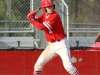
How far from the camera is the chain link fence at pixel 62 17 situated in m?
11.1

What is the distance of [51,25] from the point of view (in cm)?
853

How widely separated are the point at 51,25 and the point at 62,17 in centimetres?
255

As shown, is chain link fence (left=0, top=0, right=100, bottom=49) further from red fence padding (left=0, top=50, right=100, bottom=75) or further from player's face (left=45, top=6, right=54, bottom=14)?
player's face (left=45, top=6, right=54, bottom=14)

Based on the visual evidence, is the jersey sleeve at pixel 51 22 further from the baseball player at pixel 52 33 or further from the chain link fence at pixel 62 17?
the chain link fence at pixel 62 17

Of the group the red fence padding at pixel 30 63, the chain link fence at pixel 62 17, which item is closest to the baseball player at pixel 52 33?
the red fence padding at pixel 30 63

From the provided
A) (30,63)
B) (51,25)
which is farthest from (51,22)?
(30,63)

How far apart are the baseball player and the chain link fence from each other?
7.16 ft

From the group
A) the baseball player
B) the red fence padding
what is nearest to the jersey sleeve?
the baseball player

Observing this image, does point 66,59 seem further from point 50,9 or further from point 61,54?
point 50,9

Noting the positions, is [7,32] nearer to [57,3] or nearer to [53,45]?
[57,3]

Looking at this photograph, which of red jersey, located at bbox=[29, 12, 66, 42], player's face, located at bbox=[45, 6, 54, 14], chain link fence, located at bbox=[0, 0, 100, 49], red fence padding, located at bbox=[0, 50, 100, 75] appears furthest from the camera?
chain link fence, located at bbox=[0, 0, 100, 49]

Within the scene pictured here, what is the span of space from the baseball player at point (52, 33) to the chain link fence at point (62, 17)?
2.18 meters

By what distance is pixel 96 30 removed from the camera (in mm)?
11875

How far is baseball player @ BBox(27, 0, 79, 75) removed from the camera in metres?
8.55
